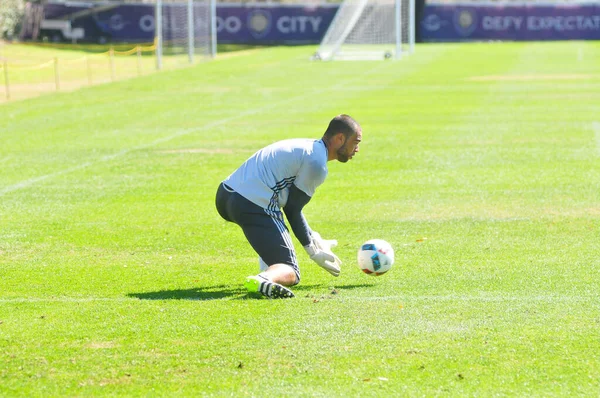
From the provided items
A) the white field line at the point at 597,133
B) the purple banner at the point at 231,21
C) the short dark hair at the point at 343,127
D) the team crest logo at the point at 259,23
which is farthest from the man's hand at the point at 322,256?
the team crest logo at the point at 259,23

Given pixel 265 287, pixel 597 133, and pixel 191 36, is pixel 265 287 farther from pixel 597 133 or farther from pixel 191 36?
pixel 191 36

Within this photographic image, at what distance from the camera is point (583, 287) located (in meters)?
8.40

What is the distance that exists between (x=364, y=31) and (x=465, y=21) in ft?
66.6

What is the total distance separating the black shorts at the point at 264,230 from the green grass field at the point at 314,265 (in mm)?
342

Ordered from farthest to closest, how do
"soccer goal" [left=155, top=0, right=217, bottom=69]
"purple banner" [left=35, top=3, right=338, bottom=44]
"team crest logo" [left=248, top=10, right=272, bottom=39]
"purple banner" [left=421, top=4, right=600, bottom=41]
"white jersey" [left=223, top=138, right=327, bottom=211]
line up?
"purple banner" [left=421, top=4, right=600, bottom=41], "team crest logo" [left=248, top=10, right=272, bottom=39], "purple banner" [left=35, top=3, right=338, bottom=44], "soccer goal" [left=155, top=0, right=217, bottom=69], "white jersey" [left=223, top=138, right=327, bottom=211]

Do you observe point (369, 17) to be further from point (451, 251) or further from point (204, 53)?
point (451, 251)

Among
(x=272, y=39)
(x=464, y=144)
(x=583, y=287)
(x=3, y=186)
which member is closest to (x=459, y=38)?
(x=272, y=39)

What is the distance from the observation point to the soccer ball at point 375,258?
28.2 ft

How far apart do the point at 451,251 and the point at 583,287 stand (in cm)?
184

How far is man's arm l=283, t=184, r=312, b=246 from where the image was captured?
827 centimetres

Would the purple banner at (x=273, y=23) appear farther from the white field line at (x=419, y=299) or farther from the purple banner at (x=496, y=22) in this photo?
the white field line at (x=419, y=299)

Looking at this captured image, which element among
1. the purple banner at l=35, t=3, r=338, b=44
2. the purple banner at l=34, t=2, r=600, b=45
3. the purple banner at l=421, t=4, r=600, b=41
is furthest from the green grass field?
the purple banner at l=421, t=4, r=600, b=41

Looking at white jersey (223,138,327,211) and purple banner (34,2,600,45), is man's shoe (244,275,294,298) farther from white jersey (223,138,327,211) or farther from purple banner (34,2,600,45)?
purple banner (34,2,600,45)

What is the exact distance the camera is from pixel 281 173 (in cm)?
829
